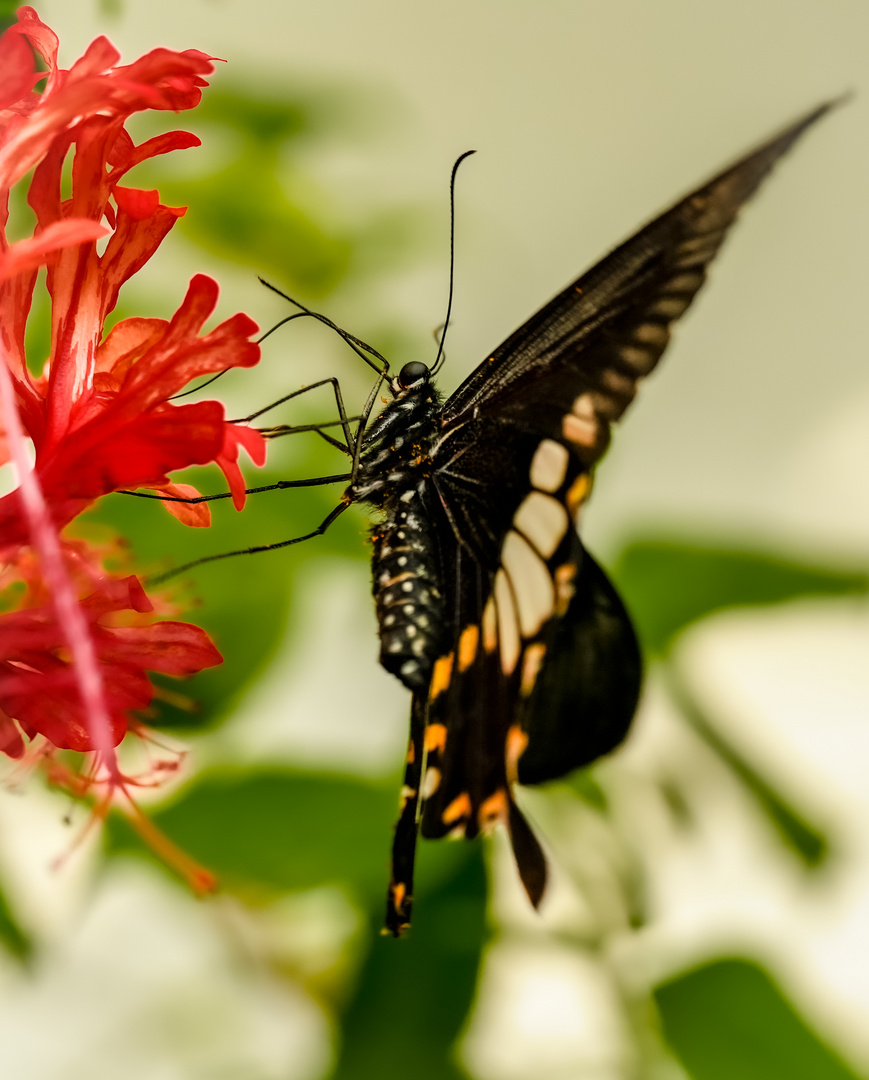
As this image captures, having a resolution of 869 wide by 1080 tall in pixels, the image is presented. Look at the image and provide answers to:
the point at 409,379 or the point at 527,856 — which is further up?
the point at 409,379

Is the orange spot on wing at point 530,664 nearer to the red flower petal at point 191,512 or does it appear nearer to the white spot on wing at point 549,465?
the white spot on wing at point 549,465

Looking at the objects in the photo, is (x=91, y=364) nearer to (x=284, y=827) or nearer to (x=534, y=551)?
(x=534, y=551)

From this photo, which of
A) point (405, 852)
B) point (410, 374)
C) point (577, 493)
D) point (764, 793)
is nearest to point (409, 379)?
point (410, 374)

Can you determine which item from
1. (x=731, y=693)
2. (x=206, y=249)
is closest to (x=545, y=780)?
(x=206, y=249)

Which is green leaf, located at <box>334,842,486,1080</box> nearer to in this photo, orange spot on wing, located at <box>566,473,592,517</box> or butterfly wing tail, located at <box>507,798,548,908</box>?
butterfly wing tail, located at <box>507,798,548,908</box>

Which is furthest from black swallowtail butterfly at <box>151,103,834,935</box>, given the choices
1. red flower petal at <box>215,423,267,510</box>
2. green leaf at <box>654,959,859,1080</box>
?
green leaf at <box>654,959,859,1080</box>

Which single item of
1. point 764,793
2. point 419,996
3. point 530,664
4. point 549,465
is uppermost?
point 549,465

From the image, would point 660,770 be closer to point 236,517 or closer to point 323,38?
point 236,517
